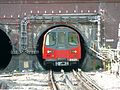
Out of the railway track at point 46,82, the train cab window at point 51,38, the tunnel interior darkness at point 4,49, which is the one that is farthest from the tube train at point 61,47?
the tunnel interior darkness at point 4,49

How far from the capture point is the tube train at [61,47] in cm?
2567

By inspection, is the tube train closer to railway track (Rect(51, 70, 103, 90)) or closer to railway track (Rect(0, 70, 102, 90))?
railway track (Rect(0, 70, 102, 90))

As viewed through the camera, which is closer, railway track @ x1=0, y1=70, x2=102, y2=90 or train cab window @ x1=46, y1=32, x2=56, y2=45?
railway track @ x1=0, y1=70, x2=102, y2=90

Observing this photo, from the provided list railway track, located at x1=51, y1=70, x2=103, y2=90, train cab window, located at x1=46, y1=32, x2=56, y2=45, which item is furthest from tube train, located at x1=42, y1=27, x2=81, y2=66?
railway track, located at x1=51, y1=70, x2=103, y2=90

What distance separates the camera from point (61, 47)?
2606 cm

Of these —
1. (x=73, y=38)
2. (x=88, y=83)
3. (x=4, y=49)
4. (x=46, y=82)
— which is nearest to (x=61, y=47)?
(x=73, y=38)

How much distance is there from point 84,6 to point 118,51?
4.07 metres

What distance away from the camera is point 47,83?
1981 centimetres

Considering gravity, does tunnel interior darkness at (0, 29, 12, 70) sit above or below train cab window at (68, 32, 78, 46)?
below

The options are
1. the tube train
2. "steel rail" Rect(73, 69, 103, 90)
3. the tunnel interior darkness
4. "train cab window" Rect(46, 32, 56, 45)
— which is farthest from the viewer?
the tunnel interior darkness

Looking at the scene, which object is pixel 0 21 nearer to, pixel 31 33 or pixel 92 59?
pixel 31 33

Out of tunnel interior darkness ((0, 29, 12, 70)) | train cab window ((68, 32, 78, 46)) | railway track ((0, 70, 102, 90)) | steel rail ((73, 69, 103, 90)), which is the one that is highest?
train cab window ((68, 32, 78, 46))

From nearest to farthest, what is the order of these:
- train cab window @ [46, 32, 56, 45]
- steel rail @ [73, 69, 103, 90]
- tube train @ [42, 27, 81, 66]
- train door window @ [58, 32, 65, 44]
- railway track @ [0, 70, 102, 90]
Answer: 1. steel rail @ [73, 69, 103, 90]
2. railway track @ [0, 70, 102, 90]
3. tube train @ [42, 27, 81, 66]
4. train cab window @ [46, 32, 56, 45]
5. train door window @ [58, 32, 65, 44]

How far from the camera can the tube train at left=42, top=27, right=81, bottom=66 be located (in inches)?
1011
